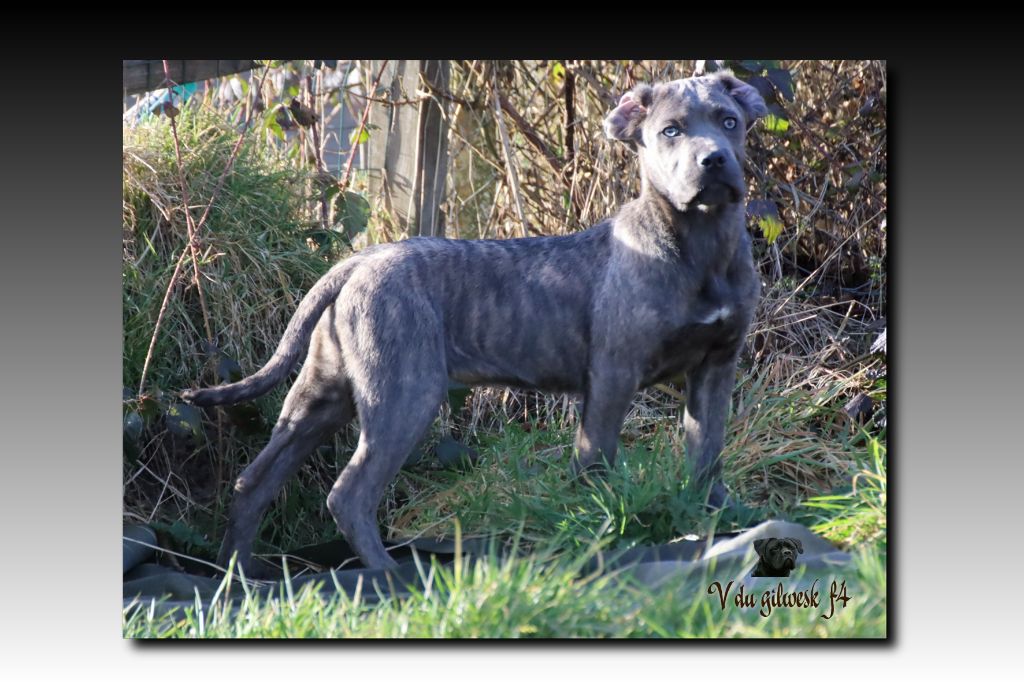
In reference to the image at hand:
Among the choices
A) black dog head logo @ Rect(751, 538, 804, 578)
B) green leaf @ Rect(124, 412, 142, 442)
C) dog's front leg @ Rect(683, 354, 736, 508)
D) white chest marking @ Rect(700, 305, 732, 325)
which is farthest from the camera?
green leaf @ Rect(124, 412, 142, 442)

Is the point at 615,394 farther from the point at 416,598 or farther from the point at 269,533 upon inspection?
the point at 269,533

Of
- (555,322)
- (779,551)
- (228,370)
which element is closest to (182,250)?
(228,370)

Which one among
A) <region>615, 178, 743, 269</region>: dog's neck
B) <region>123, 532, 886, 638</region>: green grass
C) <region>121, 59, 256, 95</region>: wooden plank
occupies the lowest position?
<region>123, 532, 886, 638</region>: green grass

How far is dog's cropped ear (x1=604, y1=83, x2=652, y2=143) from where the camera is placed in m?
3.71

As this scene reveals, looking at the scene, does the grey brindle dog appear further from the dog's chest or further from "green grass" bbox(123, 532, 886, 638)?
"green grass" bbox(123, 532, 886, 638)

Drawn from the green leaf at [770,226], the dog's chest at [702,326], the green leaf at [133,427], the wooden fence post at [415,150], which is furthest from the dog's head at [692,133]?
the green leaf at [133,427]

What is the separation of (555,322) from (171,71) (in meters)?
1.67

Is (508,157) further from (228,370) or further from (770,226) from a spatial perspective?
(228,370)

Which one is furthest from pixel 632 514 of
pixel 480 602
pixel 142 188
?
pixel 142 188

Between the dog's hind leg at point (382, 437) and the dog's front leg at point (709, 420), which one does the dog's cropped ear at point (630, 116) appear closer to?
the dog's front leg at point (709, 420)

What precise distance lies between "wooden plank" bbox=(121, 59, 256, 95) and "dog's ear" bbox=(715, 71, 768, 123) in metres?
1.62

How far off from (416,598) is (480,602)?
215mm

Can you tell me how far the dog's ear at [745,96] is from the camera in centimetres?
371

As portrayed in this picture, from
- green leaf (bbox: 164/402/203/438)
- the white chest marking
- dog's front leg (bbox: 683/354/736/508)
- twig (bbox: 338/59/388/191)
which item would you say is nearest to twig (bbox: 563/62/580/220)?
twig (bbox: 338/59/388/191)
